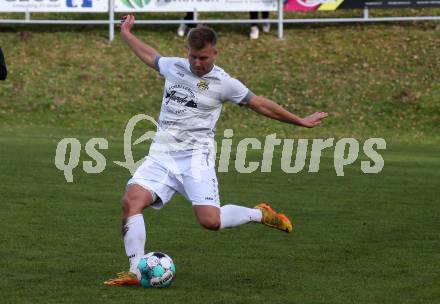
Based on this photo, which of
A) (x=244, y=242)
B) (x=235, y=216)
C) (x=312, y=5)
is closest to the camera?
(x=235, y=216)

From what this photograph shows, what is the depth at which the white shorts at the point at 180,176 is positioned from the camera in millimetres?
9664

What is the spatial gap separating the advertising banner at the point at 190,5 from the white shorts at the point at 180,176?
20.1 m

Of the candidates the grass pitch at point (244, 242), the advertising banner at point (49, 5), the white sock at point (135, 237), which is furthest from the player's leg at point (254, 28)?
the white sock at point (135, 237)

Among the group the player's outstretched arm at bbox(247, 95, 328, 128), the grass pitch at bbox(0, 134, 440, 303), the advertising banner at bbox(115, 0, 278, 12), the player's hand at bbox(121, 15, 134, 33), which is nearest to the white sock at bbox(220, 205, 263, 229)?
the grass pitch at bbox(0, 134, 440, 303)

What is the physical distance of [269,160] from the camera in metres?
20.4

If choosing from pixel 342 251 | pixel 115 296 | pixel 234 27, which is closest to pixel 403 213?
pixel 342 251

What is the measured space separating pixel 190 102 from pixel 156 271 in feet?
4.98

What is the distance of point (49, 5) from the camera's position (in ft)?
95.9

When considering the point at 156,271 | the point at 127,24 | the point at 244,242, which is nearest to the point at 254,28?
the point at 244,242

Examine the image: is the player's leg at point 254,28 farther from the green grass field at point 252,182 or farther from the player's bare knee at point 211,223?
the player's bare knee at point 211,223

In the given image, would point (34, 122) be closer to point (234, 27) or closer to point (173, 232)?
point (234, 27)

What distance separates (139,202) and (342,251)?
8.29 ft

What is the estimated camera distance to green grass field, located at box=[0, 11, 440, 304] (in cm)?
943

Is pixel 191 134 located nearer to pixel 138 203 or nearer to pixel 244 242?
pixel 138 203
